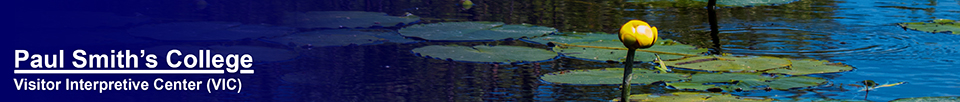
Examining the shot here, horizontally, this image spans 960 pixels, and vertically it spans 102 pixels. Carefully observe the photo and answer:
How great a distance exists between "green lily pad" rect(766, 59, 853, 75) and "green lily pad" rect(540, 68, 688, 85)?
46 cm

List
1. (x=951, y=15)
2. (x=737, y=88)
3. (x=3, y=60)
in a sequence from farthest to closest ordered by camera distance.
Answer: (x=951, y=15) < (x=3, y=60) < (x=737, y=88)

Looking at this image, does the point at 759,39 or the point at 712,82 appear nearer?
the point at 712,82

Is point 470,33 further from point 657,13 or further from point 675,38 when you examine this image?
point 657,13

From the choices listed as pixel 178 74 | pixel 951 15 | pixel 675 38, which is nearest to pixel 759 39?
pixel 675 38

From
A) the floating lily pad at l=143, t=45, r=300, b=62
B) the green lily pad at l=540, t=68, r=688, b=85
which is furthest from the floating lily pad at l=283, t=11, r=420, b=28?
the green lily pad at l=540, t=68, r=688, b=85

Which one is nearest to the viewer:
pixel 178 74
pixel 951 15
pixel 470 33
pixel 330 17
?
pixel 178 74

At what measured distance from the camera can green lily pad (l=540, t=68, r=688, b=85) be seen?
321 centimetres

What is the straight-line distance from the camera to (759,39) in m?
4.84

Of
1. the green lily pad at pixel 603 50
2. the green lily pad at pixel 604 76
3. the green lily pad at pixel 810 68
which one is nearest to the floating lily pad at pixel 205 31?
the green lily pad at pixel 603 50

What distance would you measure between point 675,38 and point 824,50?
2.67 ft

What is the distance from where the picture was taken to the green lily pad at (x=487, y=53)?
385cm

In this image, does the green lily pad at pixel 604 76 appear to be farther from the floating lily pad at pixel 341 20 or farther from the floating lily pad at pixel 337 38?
the floating lily pad at pixel 341 20

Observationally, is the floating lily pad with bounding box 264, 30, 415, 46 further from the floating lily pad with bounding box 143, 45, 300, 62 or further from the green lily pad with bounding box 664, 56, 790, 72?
the green lily pad with bounding box 664, 56, 790, 72

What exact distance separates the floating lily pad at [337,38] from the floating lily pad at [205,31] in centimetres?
18
